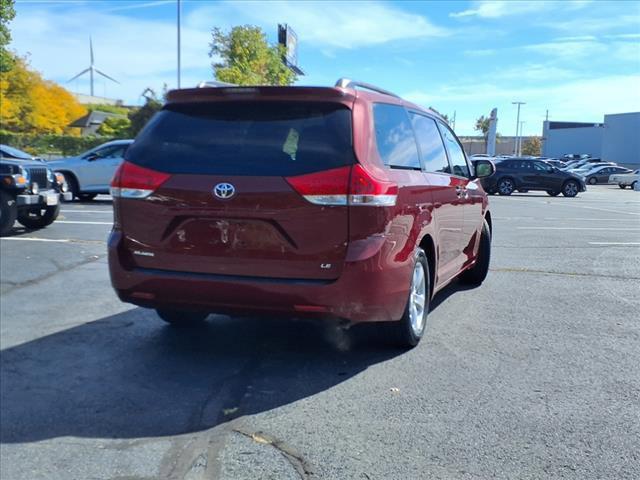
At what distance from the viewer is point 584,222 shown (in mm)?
15570

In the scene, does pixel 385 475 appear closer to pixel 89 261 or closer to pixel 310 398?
pixel 310 398

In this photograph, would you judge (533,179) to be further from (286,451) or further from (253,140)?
(286,451)

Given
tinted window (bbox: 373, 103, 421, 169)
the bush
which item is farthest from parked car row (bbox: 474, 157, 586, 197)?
the bush

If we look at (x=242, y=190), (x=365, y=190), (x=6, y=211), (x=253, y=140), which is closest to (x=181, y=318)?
Result: (x=242, y=190)

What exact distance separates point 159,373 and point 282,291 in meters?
1.11

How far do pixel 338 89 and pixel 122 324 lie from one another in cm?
291

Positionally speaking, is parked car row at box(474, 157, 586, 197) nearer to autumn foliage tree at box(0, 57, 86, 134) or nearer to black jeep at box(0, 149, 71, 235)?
black jeep at box(0, 149, 71, 235)

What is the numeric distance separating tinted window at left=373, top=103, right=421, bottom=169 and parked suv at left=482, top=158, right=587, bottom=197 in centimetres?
2427

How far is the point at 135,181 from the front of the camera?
445 cm

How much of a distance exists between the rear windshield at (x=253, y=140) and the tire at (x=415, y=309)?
3.62 ft

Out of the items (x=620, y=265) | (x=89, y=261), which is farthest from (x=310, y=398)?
(x=620, y=265)

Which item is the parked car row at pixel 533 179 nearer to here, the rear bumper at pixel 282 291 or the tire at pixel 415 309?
the tire at pixel 415 309

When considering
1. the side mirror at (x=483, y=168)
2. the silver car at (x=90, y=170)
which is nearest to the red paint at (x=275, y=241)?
the side mirror at (x=483, y=168)

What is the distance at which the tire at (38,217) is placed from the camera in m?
12.3
